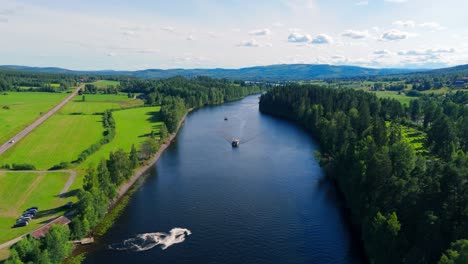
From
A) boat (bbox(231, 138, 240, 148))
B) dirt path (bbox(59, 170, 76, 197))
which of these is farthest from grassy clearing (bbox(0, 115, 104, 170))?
boat (bbox(231, 138, 240, 148))

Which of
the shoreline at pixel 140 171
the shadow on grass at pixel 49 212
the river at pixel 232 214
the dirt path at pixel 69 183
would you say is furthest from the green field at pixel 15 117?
the shadow on grass at pixel 49 212

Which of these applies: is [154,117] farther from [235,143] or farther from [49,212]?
[49,212]

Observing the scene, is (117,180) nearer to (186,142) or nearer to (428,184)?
(186,142)

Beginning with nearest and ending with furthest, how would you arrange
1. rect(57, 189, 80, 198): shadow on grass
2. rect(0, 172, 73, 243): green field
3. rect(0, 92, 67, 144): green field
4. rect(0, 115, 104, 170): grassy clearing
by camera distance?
rect(0, 172, 73, 243): green field < rect(57, 189, 80, 198): shadow on grass < rect(0, 115, 104, 170): grassy clearing < rect(0, 92, 67, 144): green field

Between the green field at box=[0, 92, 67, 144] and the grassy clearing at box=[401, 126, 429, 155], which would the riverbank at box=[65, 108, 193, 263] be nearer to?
the green field at box=[0, 92, 67, 144]

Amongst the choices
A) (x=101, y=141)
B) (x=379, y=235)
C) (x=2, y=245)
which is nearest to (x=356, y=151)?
(x=379, y=235)

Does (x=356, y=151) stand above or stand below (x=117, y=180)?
above

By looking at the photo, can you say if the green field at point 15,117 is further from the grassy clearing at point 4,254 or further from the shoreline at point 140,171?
the grassy clearing at point 4,254
